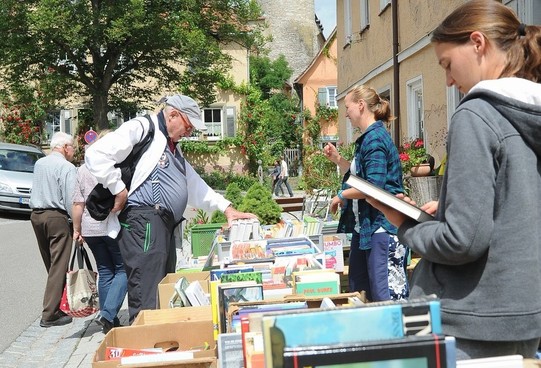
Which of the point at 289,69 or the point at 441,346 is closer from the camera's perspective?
the point at 441,346

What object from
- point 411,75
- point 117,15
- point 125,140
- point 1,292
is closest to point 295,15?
point 117,15

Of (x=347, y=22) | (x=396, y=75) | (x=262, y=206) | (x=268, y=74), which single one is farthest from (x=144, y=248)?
(x=268, y=74)

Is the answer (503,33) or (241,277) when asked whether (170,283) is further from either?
(503,33)

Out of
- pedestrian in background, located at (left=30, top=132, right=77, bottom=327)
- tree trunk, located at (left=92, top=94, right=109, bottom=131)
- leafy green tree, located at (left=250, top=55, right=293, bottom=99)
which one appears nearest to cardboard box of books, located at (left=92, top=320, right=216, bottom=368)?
pedestrian in background, located at (left=30, top=132, right=77, bottom=327)

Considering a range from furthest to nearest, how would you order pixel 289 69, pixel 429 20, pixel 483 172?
1. pixel 289 69
2. pixel 429 20
3. pixel 483 172

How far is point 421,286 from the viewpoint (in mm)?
2059

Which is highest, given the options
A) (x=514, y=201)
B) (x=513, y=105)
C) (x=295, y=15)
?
(x=295, y=15)

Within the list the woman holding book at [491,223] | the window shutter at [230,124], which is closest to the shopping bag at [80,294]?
the woman holding book at [491,223]

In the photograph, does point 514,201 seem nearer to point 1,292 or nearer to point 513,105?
point 513,105

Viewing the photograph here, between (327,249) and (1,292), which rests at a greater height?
(327,249)

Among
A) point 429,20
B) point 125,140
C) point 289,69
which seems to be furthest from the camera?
point 289,69

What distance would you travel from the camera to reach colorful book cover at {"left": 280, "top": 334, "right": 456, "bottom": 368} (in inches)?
61.1

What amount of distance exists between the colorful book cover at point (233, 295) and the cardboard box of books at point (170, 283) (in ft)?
3.55

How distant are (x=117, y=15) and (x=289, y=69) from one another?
27781mm
